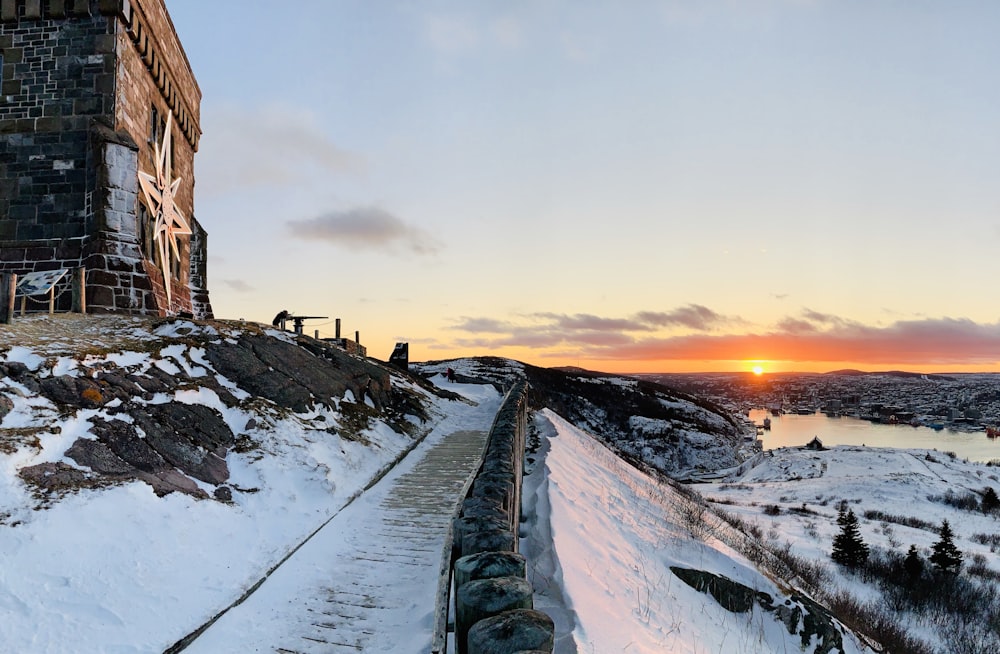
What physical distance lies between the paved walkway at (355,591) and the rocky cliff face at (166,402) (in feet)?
6.36

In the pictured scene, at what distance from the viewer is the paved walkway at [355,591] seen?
4.68m

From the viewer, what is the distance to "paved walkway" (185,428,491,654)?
4.68m

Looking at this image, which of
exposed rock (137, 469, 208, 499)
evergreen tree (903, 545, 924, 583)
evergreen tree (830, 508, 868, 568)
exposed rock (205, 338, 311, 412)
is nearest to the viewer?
exposed rock (137, 469, 208, 499)

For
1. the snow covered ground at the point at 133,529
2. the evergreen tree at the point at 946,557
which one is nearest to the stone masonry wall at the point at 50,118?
the snow covered ground at the point at 133,529

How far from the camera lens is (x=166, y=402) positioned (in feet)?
28.1

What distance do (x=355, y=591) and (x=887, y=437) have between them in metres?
113

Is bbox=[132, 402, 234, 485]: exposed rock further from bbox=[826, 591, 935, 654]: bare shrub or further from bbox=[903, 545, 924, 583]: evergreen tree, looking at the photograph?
bbox=[903, 545, 924, 583]: evergreen tree

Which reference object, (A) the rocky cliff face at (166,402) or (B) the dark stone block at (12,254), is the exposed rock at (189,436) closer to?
(A) the rocky cliff face at (166,402)

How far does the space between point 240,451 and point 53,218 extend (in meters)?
10.1

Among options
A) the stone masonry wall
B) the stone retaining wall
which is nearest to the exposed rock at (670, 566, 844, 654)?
the stone retaining wall

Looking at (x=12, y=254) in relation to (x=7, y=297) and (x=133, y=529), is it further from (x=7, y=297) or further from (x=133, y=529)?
(x=133, y=529)

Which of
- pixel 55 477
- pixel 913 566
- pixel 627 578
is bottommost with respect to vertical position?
pixel 913 566

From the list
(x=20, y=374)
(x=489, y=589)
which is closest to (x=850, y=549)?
(x=489, y=589)

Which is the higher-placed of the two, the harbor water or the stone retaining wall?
the stone retaining wall
